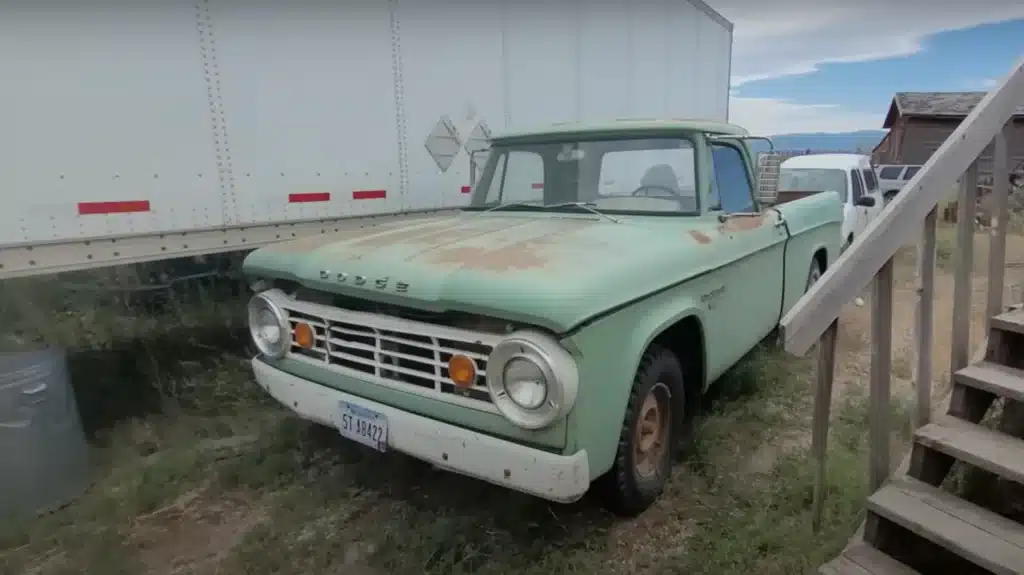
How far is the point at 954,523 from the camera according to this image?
2.34 meters

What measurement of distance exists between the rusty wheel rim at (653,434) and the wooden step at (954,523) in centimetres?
92

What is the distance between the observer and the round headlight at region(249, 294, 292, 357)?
3201 mm

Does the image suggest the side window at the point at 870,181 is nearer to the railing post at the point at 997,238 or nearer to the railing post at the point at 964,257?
the railing post at the point at 997,238

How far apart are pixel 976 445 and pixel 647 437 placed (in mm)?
1291

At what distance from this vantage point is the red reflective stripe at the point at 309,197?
14.3ft

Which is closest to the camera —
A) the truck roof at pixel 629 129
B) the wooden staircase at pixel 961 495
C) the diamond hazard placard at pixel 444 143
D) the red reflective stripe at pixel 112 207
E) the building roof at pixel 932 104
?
the wooden staircase at pixel 961 495

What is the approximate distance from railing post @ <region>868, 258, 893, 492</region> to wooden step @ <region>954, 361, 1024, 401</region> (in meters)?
0.47

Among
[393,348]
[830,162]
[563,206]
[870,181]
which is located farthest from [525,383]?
[870,181]

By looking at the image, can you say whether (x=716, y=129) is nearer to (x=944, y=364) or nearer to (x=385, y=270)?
(x=385, y=270)

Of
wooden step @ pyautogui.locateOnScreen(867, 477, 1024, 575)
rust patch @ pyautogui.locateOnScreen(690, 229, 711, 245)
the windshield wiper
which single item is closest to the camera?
wooden step @ pyautogui.locateOnScreen(867, 477, 1024, 575)

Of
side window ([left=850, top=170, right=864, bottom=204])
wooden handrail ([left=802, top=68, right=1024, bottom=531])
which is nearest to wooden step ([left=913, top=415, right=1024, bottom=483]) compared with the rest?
wooden handrail ([left=802, top=68, right=1024, bottom=531])

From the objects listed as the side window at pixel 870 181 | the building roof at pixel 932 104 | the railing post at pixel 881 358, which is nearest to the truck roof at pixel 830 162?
the side window at pixel 870 181

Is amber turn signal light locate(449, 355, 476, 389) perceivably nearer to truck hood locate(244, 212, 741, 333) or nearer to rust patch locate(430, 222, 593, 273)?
A: truck hood locate(244, 212, 741, 333)

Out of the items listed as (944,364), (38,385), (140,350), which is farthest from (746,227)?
(140,350)
